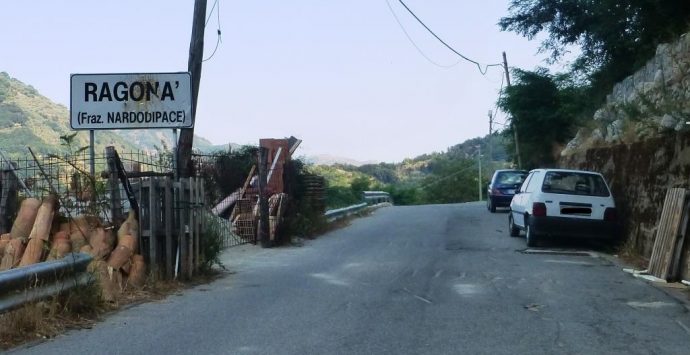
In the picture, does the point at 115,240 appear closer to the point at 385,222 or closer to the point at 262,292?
the point at 262,292

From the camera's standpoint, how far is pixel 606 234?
16.2m

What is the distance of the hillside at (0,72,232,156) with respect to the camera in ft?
84.5

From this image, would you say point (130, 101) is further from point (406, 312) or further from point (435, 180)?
point (435, 180)

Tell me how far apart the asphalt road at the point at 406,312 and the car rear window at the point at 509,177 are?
14.9 m

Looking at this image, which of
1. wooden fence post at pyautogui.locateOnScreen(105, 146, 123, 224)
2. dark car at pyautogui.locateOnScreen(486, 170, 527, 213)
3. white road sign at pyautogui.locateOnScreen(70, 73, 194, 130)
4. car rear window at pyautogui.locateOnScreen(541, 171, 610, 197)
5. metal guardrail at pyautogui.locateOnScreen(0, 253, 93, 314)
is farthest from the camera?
dark car at pyautogui.locateOnScreen(486, 170, 527, 213)

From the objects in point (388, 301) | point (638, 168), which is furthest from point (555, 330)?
point (638, 168)

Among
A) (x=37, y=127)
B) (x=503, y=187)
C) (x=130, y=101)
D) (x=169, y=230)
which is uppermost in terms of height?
(x=37, y=127)

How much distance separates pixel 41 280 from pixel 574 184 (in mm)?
11581

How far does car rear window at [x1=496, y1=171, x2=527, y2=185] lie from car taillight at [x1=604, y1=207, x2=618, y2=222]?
539 inches

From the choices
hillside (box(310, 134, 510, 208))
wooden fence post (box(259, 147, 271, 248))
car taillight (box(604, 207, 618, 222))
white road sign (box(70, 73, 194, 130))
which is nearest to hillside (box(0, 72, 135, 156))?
wooden fence post (box(259, 147, 271, 248))

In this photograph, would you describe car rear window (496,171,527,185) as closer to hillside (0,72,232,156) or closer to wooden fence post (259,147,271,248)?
hillside (0,72,232,156)

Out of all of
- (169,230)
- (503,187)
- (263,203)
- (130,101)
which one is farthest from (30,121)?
(169,230)

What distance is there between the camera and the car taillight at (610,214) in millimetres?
16156

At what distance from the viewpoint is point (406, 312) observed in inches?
360
